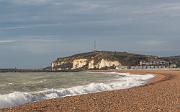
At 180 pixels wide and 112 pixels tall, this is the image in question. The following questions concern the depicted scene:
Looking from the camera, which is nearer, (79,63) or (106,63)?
(106,63)

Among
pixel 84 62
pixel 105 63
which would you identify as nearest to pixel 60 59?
pixel 84 62

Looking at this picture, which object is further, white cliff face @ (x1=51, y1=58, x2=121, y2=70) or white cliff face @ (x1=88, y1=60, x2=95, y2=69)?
white cliff face @ (x1=88, y1=60, x2=95, y2=69)

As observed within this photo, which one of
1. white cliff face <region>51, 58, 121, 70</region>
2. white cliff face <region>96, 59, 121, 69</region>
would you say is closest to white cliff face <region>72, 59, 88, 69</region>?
white cliff face <region>51, 58, 121, 70</region>

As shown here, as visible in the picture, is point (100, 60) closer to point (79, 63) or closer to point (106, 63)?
point (106, 63)

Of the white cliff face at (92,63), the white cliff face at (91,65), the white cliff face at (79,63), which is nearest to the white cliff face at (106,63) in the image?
the white cliff face at (92,63)

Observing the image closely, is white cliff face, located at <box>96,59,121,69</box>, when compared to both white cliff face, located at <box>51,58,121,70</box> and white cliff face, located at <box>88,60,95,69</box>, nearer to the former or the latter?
white cliff face, located at <box>51,58,121,70</box>

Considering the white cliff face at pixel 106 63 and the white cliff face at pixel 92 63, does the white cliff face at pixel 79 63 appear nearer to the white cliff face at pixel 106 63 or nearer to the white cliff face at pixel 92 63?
the white cliff face at pixel 92 63

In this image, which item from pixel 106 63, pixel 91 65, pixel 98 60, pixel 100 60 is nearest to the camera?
pixel 106 63

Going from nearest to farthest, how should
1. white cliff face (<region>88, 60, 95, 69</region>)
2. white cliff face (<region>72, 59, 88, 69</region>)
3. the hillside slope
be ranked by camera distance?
the hillside slope → white cliff face (<region>88, 60, 95, 69</region>) → white cliff face (<region>72, 59, 88, 69</region>)

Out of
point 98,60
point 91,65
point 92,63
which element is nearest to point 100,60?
point 98,60

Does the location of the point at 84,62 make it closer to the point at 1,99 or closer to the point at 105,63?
the point at 105,63

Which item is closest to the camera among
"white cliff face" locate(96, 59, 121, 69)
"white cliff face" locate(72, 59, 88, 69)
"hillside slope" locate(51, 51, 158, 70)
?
"white cliff face" locate(96, 59, 121, 69)

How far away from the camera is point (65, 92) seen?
80.8 feet

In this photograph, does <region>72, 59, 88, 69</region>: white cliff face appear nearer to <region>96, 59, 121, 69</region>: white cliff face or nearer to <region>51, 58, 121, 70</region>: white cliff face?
<region>51, 58, 121, 70</region>: white cliff face
